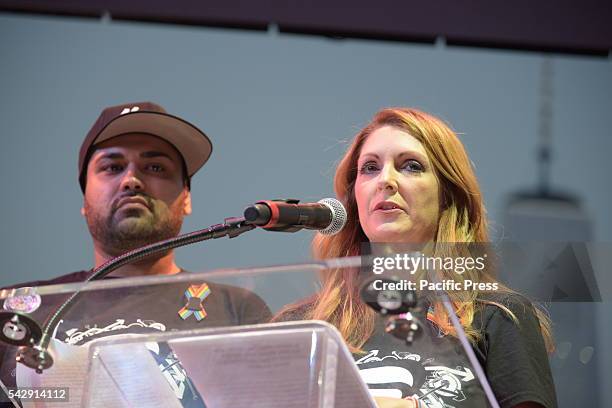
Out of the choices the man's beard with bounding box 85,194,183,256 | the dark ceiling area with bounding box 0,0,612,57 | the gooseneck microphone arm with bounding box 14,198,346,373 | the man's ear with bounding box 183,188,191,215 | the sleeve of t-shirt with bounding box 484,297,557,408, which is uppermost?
the dark ceiling area with bounding box 0,0,612,57

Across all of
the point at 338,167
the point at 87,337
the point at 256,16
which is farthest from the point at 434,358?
the point at 256,16

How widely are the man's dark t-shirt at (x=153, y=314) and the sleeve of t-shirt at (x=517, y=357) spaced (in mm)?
475

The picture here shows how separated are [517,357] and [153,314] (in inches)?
24.7

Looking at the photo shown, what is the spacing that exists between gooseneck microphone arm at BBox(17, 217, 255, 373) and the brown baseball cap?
49.6 inches

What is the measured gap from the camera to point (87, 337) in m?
1.25

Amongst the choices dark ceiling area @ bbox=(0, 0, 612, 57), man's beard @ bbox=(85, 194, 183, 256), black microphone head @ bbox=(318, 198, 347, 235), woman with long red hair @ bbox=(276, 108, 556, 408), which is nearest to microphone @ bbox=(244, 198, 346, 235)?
black microphone head @ bbox=(318, 198, 347, 235)

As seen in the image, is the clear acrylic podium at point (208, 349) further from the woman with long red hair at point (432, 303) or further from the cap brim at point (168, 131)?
the cap brim at point (168, 131)

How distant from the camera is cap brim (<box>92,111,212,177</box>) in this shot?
2.68 m

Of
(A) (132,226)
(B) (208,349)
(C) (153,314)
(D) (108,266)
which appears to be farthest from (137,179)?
(B) (208,349)

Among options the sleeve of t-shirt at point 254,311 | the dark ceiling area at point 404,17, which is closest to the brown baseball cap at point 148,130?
the dark ceiling area at point 404,17

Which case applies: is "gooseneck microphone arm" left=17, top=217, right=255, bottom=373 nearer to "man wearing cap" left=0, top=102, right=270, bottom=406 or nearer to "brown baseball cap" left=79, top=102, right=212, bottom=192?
"man wearing cap" left=0, top=102, right=270, bottom=406

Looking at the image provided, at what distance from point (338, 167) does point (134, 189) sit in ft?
2.37

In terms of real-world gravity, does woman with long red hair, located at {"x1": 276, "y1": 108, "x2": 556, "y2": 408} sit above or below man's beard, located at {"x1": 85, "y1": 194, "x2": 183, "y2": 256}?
below

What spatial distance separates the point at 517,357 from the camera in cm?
150
